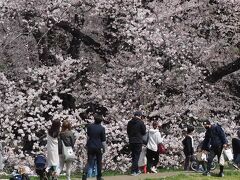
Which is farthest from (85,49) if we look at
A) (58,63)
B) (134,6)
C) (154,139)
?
(154,139)

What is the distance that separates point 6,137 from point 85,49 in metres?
4.92

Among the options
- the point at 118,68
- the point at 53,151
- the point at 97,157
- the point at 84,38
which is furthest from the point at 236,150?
the point at 84,38

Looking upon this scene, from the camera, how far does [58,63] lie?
21344 mm

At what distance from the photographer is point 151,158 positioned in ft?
56.9

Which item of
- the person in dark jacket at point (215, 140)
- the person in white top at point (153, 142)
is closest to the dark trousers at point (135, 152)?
the person in white top at point (153, 142)

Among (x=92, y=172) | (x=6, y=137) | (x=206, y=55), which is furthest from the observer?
(x=206, y=55)

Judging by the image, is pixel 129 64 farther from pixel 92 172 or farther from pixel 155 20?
pixel 92 172

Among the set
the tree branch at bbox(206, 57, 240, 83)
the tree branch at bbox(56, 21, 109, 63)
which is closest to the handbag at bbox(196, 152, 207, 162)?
the tree branch at bbox(206, 57, 240, 83)

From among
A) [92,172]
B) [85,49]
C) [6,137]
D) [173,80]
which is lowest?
[92,172]

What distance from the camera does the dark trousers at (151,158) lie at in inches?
675

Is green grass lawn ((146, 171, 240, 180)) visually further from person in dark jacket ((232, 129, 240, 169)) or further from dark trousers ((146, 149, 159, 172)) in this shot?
person in dark jacket ((232, 129, 240, 169))

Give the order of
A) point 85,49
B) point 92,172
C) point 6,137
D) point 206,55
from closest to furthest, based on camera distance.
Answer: point 92,172, point 6,137, point 206,55, point 85,49

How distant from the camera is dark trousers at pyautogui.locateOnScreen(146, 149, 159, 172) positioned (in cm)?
1716

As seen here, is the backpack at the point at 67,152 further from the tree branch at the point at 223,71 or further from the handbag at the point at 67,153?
the tree branch at the point at 223,71
